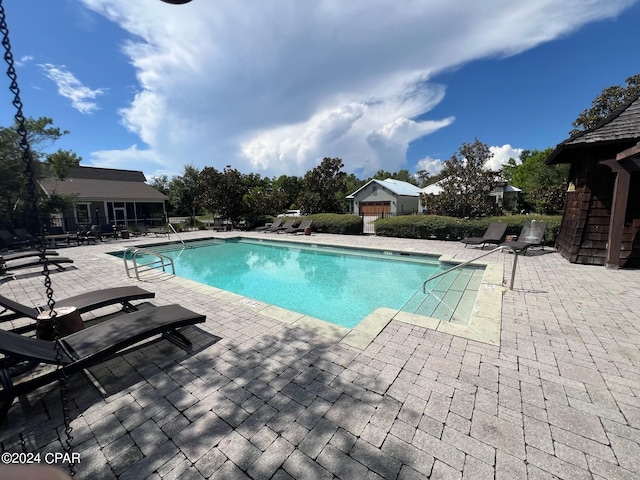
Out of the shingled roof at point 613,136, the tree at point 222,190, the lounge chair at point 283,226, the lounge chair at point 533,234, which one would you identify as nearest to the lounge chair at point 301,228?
the lounge chair at point 283,226

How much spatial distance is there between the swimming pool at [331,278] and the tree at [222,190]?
6.86 metres

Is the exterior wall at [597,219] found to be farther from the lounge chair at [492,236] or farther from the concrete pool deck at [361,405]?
the concrete pool deck at [361,405]

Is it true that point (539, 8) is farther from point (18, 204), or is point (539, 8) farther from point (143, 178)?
point (143, 178)

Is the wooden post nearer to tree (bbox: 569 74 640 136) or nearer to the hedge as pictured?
the hedge

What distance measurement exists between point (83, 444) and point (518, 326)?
5.19 m

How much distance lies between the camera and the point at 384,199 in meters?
31.4

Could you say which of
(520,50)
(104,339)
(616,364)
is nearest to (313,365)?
(104,339)

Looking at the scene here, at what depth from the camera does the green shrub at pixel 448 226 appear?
10965 mm

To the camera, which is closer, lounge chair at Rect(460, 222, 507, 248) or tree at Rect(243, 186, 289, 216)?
lounge chair at Rect(460, 222, 507, 248)

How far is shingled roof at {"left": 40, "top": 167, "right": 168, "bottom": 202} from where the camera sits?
20.8 metres

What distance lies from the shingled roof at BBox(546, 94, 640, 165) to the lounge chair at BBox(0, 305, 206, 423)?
9895mm

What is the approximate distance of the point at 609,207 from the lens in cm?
722

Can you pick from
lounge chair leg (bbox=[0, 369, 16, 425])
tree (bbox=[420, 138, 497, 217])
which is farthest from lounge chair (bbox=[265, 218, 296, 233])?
lounge chair leg (bbox=[0, 369, 16, 425])

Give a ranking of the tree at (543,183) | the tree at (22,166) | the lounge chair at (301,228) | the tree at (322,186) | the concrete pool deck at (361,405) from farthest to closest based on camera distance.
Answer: the tree at (322,186)
the lounge chair at (301,228)
the tree at (543,183)
the tree at (22,166)
the concrete pool deck at (361,405)
